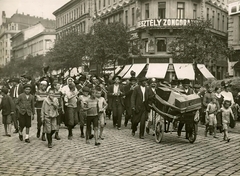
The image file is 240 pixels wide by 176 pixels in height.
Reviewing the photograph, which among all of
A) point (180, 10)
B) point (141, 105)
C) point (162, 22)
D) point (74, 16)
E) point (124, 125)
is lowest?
point (124, 125)

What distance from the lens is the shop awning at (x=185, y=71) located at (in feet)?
108

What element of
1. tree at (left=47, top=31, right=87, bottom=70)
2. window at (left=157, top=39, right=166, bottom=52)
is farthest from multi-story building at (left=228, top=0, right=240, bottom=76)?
tree at (left=47, top=31, right=87, bottom=70)

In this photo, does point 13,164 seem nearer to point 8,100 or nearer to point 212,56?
point 8,100

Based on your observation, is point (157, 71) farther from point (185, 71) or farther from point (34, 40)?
point (34, 40)

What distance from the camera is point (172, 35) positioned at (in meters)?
35.2

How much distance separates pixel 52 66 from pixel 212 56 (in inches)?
995

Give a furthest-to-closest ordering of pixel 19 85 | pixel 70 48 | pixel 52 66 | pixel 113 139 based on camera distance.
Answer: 1. pixel 52 66
2. pixel 70 48
3. pixel 19 85
4. pixel 113 139

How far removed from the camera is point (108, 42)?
3409 centimetres

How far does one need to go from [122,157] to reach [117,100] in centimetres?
583

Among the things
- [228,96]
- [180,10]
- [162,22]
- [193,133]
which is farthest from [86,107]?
[180,10]

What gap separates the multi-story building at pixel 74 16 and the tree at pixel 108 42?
13.3 meters

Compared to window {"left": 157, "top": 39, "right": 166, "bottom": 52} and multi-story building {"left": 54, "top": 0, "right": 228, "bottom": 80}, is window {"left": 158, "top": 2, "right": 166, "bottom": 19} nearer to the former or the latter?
multi-story building {"left": 54, "top": 0, "right": 228, "bottom": 80}

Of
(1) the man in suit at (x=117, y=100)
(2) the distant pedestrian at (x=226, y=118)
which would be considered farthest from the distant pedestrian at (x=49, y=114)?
(2) the distant pedestrian at (x=226, y=118)

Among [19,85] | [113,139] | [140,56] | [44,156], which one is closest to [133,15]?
[140,56]
